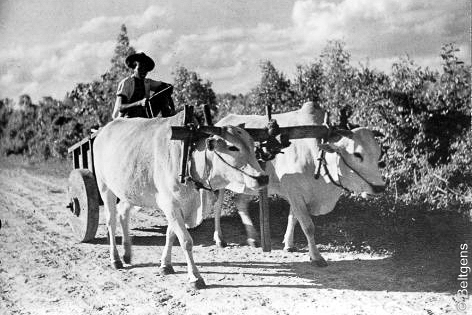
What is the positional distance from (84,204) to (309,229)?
2936 mm

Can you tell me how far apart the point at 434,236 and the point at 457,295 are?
1807mm

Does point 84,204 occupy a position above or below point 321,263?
above

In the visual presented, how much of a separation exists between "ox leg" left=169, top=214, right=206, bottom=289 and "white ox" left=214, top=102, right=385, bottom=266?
129cm

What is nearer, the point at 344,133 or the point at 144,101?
the point at 344,133

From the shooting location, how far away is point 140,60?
6.72 m

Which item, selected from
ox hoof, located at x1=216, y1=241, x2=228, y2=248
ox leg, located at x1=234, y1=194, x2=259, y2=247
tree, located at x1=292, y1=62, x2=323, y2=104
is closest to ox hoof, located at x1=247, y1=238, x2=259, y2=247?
ox leg, located at x1=234, y1=194, x2=259, y2=247

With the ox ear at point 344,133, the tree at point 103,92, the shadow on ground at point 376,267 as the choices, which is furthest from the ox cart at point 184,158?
the tree at point 103,92

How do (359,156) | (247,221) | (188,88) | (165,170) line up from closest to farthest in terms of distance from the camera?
1. (359,156)
2. (165,170)
3. (247,221)
4. (188,88)

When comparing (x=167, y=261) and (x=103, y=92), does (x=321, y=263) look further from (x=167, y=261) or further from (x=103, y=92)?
(x=103, y=92)

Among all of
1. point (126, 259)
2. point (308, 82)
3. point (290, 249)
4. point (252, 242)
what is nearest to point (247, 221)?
point (252, 242)

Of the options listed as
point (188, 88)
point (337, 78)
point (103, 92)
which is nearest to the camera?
point (337, 78)

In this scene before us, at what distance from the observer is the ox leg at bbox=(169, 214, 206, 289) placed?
4852mm

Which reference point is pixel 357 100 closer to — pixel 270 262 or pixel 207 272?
pixel 270 262

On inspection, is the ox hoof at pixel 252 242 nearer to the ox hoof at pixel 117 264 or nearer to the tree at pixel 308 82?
the ox hoof at pixel 117 264
